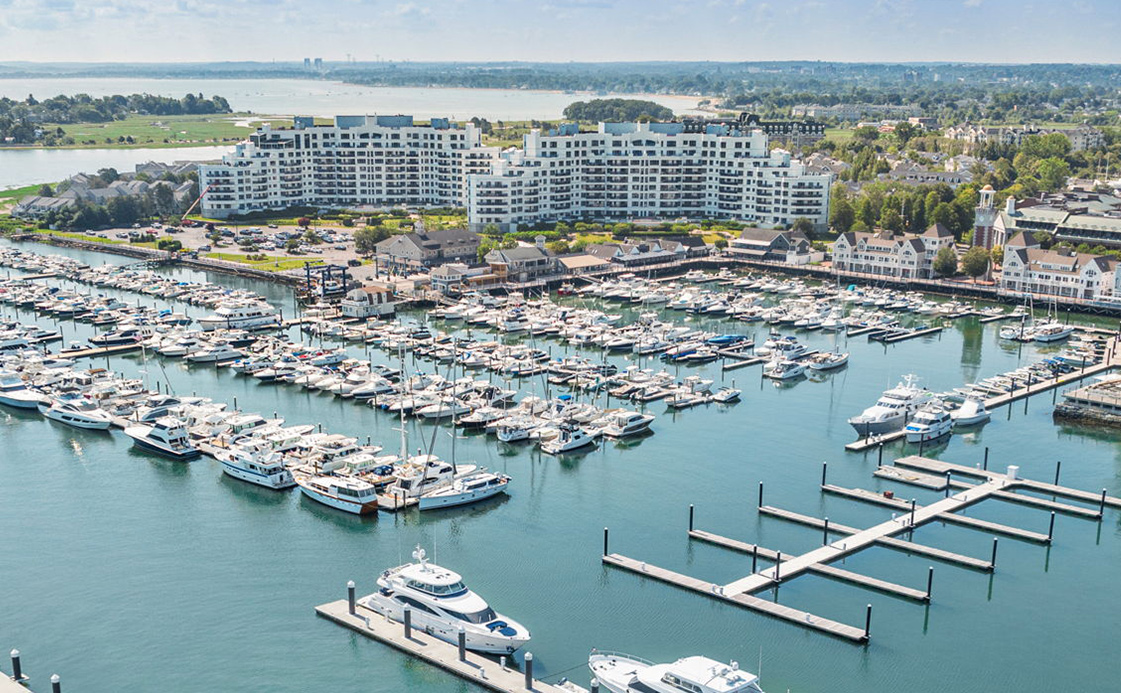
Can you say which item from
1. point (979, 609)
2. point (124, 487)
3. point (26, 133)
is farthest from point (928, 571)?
point (26, 133)

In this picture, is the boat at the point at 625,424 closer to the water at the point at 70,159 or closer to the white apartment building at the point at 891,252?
the white apartment building at the point at 891,252

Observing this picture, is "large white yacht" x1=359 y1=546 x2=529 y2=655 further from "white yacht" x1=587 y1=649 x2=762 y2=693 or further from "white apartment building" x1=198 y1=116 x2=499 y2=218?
"white apartment building" x1=198 y1=116 x2=499 y2=218

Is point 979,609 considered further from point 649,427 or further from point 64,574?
point 64,574

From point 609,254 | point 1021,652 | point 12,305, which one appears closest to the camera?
point 1021,652

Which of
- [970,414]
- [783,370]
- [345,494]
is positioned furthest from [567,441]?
[970,414]

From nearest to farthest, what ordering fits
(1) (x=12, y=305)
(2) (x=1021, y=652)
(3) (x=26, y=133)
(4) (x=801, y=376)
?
(2) (x=1021, y=652) < (4) (x=801, y=376) < (1) (x=12, y=305) < (3) (x=26, y=133)

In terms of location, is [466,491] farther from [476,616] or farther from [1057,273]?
[1057,273]
